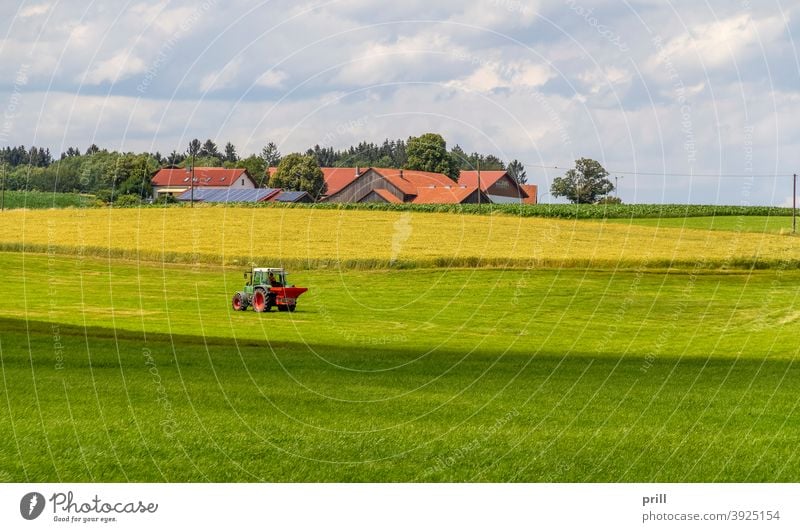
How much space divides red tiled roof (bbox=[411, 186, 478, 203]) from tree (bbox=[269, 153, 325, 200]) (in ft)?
35.7

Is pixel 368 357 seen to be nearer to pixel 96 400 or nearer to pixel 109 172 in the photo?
pixel 96 400

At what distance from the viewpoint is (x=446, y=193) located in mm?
114000

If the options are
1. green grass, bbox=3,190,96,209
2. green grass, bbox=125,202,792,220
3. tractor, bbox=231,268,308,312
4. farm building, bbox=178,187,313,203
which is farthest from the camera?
→ green grass, bbox=3,190,96,209

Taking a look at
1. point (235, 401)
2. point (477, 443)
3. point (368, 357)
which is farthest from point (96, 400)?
point (368, 357)

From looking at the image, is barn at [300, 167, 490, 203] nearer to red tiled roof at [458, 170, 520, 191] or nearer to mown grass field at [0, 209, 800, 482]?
red tiled roof at [458, 170, 520, 191]

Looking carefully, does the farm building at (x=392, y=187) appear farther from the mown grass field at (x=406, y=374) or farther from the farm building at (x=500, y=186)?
the mown grass field at (x=406, y=374)

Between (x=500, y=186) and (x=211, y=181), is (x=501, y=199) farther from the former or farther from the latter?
(x=211, y=181)

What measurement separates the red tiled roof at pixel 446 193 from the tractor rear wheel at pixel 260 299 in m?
55.7
